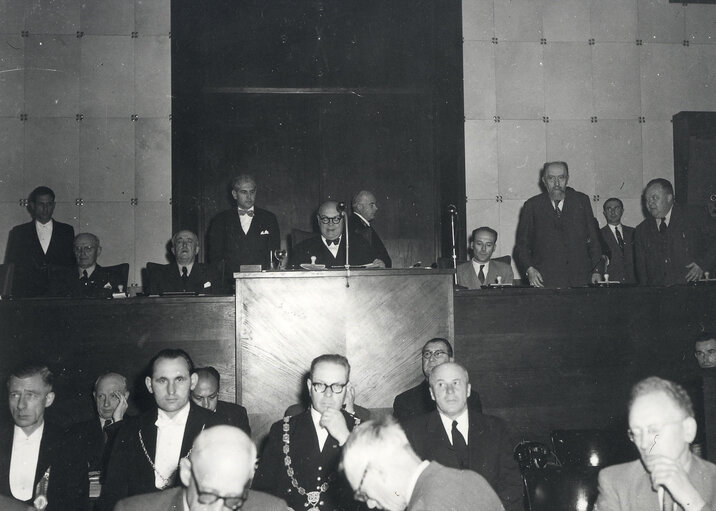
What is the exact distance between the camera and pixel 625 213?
9391 millimetres

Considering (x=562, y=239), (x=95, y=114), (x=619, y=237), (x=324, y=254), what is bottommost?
(x=324, y=254)

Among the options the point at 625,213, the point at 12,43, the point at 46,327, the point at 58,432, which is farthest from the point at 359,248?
the point at 12,43

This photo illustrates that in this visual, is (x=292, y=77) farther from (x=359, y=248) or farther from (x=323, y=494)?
(x=323, y=494)

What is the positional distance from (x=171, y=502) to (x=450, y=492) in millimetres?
1023

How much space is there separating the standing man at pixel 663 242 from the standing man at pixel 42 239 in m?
6.25

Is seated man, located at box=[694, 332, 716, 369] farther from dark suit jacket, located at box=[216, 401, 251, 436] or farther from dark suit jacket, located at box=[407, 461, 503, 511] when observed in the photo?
dark suit jacket, located at box=[407, 461, 503, 511]

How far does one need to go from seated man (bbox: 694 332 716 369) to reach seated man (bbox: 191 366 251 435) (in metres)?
3.75

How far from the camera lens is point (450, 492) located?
1.96 m

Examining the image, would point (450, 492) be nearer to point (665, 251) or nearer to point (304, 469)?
point (304, 469)

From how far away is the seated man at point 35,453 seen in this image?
12.8 feet

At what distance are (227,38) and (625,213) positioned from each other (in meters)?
5.75

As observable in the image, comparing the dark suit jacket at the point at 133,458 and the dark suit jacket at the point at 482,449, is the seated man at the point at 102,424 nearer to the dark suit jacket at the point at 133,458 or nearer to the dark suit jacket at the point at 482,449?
the dark suit jacket at the point at 133,458

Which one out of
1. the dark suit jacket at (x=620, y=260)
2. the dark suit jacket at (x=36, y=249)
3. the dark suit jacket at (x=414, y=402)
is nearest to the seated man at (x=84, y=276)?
the dark suit jacket at (x=36, y=249)

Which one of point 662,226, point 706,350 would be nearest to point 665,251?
point 662,226
